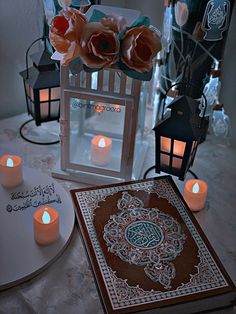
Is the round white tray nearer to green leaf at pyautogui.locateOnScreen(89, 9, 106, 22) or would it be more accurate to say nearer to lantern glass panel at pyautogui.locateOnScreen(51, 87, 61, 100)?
lantern glass panel at pyautogui.locateOnScreen(51, 87, 61, 100)

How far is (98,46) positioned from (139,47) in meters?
0.08

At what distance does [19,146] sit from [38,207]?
0.29m

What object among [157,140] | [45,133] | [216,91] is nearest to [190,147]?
[157,140]

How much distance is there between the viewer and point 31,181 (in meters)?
1.14

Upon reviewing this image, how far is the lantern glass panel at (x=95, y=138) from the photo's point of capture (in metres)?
1.17

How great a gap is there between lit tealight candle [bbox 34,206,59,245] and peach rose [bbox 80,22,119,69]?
0.32 metres

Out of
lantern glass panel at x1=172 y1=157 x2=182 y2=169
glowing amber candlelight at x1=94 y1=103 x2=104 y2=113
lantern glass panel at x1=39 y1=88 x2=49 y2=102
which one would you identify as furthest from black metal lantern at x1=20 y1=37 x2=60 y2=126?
lantern glass panel at x1=172 y1=157 x2=182 y2=169

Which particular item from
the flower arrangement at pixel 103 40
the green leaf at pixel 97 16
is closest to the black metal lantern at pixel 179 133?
the flower arrangement at pixel 103 40

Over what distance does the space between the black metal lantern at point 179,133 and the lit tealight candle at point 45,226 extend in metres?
0.29

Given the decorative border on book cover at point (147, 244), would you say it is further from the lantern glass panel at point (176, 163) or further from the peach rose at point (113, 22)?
the peach rose at point (113, 22)

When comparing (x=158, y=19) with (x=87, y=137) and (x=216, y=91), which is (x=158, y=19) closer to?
(x=216, y=91)

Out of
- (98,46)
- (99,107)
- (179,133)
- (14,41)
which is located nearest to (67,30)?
(98,46)

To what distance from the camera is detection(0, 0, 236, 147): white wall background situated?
1.30 m

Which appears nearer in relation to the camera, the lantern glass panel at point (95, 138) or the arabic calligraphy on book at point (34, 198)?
the arabic calligraphy on book at point (34, 198)
